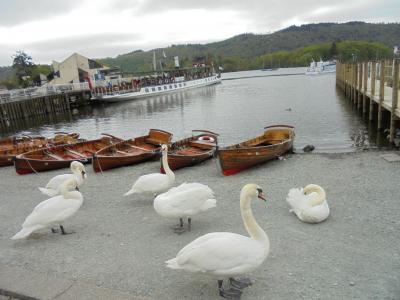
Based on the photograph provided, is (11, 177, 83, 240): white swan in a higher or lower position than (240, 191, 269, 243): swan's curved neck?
lower

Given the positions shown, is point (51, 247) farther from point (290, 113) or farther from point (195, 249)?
point (290, 113)

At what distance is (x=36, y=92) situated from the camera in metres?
51.7

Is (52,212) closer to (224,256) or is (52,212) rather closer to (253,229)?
(224,256)

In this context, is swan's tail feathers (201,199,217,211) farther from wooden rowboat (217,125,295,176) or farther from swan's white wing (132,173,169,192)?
wooden rowboat (217,125,295,176)

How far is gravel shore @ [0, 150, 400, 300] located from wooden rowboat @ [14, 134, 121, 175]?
2175mm

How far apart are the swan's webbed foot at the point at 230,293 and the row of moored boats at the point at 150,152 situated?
22.4 feet

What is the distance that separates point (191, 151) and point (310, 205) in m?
7.44

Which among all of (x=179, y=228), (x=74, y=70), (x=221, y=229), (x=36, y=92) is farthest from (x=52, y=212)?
(x=74, y=70)

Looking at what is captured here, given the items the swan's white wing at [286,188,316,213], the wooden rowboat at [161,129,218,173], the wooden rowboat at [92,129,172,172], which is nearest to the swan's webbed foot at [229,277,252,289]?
the swan's white wing at [286,188,316,213]

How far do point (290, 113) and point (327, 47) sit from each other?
4985 inches

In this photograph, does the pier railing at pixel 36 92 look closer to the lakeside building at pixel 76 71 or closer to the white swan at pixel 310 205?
the lakeside building at pixel 76 71

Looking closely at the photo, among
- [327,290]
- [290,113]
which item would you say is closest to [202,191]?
[327,290]

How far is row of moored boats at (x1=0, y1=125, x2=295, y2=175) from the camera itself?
11.9 meters

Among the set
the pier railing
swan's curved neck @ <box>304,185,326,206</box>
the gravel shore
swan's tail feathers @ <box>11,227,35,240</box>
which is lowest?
the gravel shore
